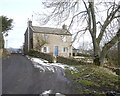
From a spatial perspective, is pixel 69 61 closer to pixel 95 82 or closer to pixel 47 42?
pixel 95 82

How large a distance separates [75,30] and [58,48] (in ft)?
63.9

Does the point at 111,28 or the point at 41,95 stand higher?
the point at 111,28

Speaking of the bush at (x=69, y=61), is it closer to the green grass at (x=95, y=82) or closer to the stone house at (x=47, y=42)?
the green grass at (x=95, y=82)

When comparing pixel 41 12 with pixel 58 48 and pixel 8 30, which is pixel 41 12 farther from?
pixel 58 48

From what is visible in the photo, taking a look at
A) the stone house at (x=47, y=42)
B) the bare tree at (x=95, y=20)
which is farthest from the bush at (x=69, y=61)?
the stone house at (x=47, y=42)

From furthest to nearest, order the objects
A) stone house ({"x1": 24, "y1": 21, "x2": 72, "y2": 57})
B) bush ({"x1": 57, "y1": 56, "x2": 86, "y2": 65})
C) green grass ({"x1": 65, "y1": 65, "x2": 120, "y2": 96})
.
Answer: stone house ({"x1": 24, "y1": 21, "x2": 72, "y2": 57})
bush ({"x1": 57, "y1": 56, "x2": 86, "y2": 65})
green grass ({"x1": 65, "y1": 65, "x2": 120, "y2": 96})

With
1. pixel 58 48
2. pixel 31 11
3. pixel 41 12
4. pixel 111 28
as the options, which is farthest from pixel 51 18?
pixel 58 48

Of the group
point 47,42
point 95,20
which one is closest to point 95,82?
point 95,20

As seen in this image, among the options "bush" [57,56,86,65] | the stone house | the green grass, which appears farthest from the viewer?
the stone house

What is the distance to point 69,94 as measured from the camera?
4.40 metres

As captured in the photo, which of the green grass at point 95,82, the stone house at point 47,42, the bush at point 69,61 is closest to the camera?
the green grass at point 95,82

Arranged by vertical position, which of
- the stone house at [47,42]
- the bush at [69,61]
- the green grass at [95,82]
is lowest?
the green grass at [95,82]

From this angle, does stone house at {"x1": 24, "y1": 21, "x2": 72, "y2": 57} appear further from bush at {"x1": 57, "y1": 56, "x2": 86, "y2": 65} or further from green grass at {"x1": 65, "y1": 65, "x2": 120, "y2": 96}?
green grass at {"x1": 65, "y1": 65, "x2": 120, "y2": 96}

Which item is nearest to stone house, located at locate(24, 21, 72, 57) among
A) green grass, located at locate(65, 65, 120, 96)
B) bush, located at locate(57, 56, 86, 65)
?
bush, located at locate(57, 56, 86, 65)
